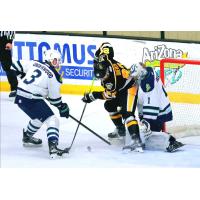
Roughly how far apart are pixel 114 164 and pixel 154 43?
6.02 feet

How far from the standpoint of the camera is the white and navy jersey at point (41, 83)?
416 centimetres

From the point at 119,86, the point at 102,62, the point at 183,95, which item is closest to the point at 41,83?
the point at 102,62

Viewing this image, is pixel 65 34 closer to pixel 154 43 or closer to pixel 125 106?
pixel 154 43

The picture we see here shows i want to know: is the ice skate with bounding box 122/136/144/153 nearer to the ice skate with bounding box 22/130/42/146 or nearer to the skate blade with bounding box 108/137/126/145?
the skate blade with bounding box 108/137/126/145

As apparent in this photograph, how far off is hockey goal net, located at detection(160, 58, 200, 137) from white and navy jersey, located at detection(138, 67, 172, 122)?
0.20 metres

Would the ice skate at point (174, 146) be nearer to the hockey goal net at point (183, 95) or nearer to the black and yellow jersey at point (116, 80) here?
the hockey goal net at point (183, 95)

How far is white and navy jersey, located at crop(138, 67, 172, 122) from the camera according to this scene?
4363 millimetres

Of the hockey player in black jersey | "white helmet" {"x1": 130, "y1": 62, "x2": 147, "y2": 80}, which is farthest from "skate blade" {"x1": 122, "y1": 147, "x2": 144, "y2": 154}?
"white helmet" {"x1": 130, "y1": 62, "x2": 147, "y2": 80}

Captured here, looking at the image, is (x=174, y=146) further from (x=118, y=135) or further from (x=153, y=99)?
(x=118, y=135)

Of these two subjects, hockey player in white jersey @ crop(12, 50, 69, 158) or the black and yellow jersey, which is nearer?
hockey player in white jersey @ crop(12, 50, 69, 158)

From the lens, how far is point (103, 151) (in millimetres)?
4441

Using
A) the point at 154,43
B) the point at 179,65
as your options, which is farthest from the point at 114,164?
the point at 154,43

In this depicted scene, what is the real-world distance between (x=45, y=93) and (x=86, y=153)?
502 mm
